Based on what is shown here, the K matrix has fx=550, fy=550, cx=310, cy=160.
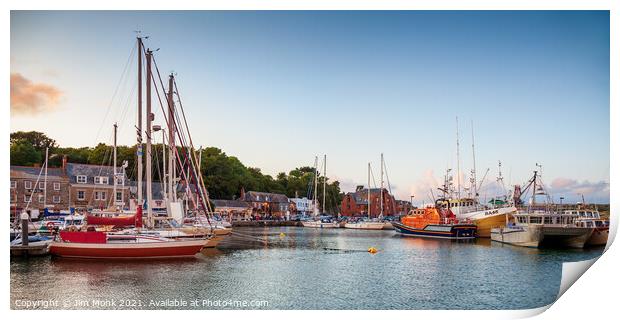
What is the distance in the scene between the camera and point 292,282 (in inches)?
618

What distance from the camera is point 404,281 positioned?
640 inches

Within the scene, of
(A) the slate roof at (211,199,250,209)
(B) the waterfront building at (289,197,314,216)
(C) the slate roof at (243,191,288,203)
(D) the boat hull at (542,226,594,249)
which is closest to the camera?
(D) the boat hull at (542,226,594,249)

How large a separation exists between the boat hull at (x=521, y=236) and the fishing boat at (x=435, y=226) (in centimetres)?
303

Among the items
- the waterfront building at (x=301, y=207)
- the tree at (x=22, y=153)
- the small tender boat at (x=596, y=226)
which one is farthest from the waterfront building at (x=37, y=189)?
the waterfront building at (x=301, y=207)

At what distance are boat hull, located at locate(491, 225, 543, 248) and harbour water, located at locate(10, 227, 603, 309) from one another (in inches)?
104

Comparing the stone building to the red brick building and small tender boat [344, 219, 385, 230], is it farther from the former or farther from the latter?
small tender boat [344, 219, 385, 230]

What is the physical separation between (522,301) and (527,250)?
11.6 meters

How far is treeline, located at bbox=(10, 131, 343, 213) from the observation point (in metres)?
19.1

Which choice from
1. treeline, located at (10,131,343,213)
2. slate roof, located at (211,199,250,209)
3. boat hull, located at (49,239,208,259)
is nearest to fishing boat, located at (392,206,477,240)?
treeline, located at (10,131,343,213)

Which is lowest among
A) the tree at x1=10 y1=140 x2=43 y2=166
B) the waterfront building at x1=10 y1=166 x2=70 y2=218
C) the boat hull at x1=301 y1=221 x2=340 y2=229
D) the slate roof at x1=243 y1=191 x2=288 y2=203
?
the boat hull at x1=301 y1=221 x2=340 y2=229

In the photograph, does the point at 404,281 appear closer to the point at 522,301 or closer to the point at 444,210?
the point at 522,301

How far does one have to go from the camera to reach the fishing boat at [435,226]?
108 ft

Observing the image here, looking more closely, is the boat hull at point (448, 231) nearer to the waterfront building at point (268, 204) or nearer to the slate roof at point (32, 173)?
the waterfront building at point (268, 204)
